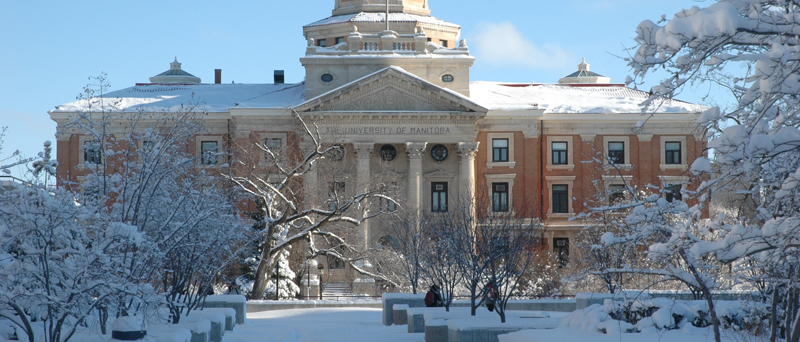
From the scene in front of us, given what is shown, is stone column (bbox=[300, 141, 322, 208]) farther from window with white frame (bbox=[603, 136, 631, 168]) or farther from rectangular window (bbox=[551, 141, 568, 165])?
window with white frame (bbox=[603, 136, 631, 168])

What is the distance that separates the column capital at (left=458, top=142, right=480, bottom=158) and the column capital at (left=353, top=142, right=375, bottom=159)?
5137mm

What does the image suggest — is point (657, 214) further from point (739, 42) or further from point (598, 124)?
point (598, 124)

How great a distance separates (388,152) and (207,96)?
43.7ft

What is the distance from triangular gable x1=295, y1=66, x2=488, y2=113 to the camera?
51.9 metres

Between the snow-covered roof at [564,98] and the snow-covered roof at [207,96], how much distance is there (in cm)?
1225

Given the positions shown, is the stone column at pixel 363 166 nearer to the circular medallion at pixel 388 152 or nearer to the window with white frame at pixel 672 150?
the circular medallion at pixel 388 152

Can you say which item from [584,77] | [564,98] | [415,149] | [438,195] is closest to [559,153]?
[564,98]

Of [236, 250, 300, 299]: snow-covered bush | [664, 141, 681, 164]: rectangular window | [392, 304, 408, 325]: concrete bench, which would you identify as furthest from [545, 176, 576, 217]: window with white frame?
[392, 304, 408, 325]: concrete bench

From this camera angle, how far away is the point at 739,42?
8.00 meters

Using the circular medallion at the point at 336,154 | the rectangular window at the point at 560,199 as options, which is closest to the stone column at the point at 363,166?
the circular medallion at the point at 336,154

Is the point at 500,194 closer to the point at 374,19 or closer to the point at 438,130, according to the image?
the point at 438,130

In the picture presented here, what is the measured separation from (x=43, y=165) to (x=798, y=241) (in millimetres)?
11277

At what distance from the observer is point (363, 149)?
53.5 metres

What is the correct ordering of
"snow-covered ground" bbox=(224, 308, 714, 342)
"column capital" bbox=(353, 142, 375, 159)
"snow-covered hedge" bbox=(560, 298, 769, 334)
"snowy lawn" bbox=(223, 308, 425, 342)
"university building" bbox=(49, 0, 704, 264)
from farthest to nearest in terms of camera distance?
"column capital" bbox=(353, 142, 375, 159) → "university building" bbox=(49, 0, 704, 264) → "snowy lawn" bbox=(223, 308, 425, 342) → "snow-covered hedge" bbox=(560, 298, 769, 334) → "snow-covered ground" bbox=(224, 308, 714, 342)
